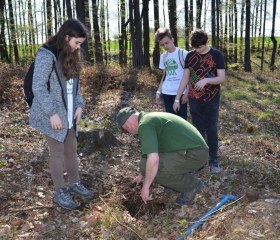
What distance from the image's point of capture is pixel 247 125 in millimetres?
8156

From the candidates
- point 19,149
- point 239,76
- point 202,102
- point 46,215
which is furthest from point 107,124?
point 239,76

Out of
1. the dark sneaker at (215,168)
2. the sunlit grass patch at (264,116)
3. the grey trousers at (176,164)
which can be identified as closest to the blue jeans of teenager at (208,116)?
the dark sneaker at (215,168)

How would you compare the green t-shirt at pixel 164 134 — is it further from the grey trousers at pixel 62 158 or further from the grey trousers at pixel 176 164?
the grey trousers at pixel 62 158

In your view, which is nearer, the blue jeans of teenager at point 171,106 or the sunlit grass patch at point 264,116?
the blue jeans of teenager at point 171,106

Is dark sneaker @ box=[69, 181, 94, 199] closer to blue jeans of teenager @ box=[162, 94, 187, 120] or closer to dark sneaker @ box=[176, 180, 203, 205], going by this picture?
dark sneaker @ box=[176, 180, 203, 205]

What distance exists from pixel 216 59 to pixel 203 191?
168 cm

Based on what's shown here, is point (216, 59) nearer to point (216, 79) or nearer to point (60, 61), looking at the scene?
point (216, 79)

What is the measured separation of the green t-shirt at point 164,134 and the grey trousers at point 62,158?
93cm

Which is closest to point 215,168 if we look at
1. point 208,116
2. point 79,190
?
point 208,116

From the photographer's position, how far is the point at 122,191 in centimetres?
434

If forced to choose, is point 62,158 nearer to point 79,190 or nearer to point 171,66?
point 79,190

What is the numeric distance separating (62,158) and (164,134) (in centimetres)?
Answer: 115

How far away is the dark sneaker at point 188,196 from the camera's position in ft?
13.3

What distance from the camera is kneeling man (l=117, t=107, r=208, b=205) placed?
3.27 metres
